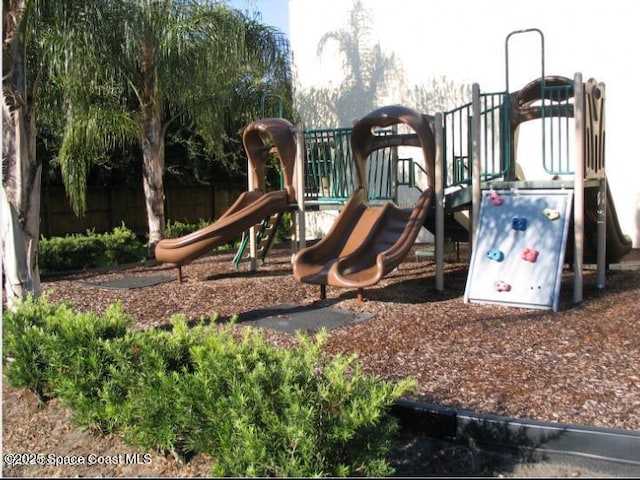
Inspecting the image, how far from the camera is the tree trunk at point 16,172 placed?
16.6 feet

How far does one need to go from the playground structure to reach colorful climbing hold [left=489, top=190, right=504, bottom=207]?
0.04ft

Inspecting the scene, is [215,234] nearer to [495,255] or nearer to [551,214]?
[495,255]

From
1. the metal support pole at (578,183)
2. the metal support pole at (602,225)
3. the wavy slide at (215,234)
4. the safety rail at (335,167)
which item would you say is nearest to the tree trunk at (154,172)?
the safety rail at (335,167)

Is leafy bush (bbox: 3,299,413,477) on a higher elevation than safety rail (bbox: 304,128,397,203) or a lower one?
lower

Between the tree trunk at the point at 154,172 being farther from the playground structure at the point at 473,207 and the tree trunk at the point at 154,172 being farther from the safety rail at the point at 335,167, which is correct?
the safety rail at the point at 335,167

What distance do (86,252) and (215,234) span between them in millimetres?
3677

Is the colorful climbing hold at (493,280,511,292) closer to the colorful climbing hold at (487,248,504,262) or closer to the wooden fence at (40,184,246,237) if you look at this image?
the colorful climbing hold at (487,248,504,262)

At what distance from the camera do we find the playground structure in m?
7.27

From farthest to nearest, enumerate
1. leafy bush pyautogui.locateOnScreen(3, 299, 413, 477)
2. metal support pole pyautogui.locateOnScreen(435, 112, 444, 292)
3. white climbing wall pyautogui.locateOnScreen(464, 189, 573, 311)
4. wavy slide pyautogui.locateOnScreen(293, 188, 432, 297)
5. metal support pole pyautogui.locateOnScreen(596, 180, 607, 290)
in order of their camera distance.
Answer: metal support pole pyautogui.locateOnScreen(435, 112, 444, 292) < metal support pole pyautogui.locateOnScreen(596, 180, 607, 290) < wavy slide pyautogui.locateOnScreen(293, 188, 432, 297) < white climbing wall pyautogui.locateOnScreen(464, 189, 573, 311) < leafy bush pyautogui.locateOnScreen(3, 299, 413, 477)

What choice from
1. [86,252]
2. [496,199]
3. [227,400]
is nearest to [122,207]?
[86,252]

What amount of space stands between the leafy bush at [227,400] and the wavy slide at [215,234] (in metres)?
5.03

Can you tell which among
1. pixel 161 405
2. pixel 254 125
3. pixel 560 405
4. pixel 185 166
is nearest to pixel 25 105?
pixel 161 405

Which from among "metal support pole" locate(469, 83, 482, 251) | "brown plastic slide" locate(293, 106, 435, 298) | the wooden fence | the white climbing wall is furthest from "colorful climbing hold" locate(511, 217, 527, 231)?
the wooden fence

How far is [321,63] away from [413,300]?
29.3ft
